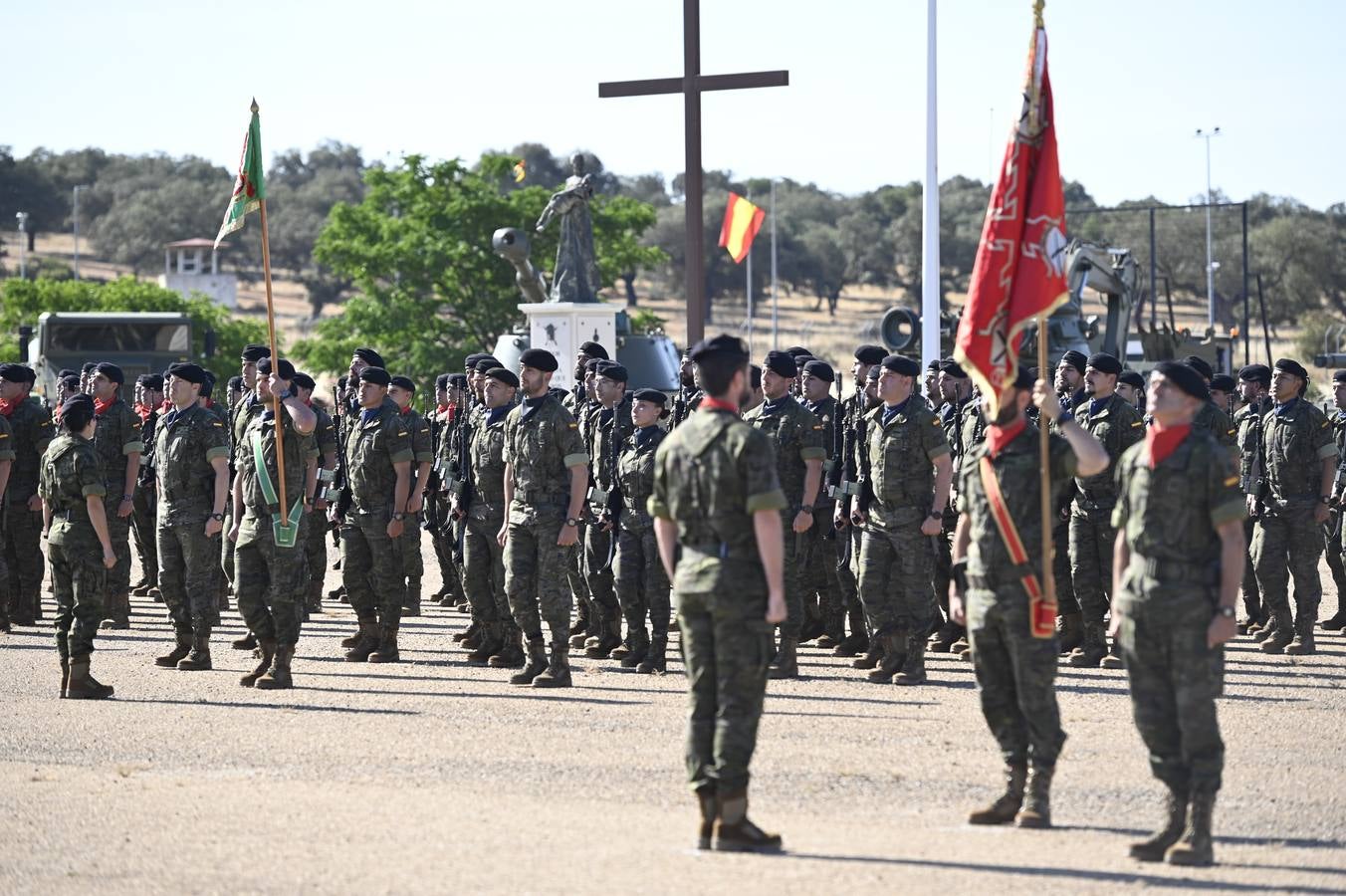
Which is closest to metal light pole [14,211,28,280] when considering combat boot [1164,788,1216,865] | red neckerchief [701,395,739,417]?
red neckerchief [701,395,739,417]

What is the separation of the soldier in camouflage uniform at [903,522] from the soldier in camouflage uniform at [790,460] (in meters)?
0.44

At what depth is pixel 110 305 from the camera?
55.0 m

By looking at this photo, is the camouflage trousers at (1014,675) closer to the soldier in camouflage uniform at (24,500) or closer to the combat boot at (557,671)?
the combat boot at (557,671)

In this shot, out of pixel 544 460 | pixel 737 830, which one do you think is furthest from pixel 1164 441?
pixel 544 460

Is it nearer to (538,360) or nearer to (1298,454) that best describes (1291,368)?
(1298,454)

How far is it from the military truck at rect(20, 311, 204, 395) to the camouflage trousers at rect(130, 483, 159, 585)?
655 inches

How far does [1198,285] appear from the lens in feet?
304

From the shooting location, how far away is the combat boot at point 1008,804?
26.0 ft

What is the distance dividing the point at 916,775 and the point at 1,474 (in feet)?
27.3

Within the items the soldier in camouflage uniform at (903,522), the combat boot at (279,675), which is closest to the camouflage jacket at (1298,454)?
the soldier in camouflage uniform at (903,522)

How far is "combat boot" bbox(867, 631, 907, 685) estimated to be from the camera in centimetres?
1199

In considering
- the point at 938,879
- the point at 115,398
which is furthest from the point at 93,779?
the point at 115,398

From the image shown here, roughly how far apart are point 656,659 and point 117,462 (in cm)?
548

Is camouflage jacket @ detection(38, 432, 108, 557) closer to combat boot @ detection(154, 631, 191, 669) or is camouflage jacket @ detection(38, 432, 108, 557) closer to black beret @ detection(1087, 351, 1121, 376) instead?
combat boot @ detection(154, 631, 191, 669)
